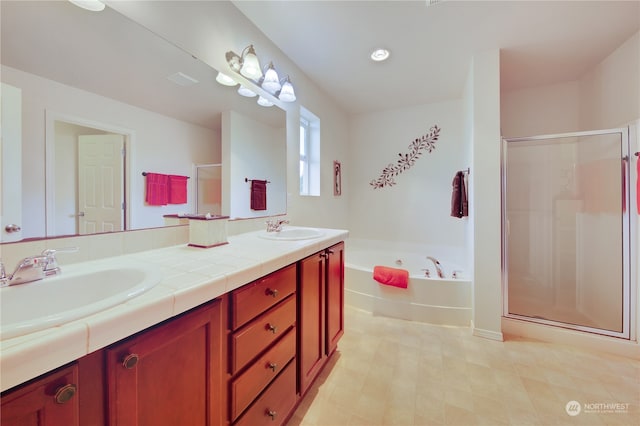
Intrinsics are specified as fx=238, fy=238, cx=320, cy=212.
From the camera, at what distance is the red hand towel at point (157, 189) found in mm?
1125

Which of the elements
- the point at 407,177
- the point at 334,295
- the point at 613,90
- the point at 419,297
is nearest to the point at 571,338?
the point at 419,297

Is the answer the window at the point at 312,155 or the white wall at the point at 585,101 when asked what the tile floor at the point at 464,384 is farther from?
the white wall at the point at 585,101

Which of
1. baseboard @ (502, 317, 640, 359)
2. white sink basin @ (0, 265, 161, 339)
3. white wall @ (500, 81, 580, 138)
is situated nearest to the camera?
white sink basin @ (0, 265, 161, 339)

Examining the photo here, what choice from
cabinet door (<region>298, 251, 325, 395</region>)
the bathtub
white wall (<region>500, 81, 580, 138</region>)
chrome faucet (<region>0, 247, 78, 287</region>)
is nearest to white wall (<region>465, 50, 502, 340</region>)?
the bathtub

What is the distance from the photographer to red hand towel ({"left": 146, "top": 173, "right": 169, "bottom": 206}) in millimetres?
1125

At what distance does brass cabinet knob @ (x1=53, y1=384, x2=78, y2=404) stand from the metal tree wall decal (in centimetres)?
343

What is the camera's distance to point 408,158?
3.32m

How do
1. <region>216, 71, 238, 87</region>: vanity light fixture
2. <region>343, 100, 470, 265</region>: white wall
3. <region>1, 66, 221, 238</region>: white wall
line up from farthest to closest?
<region>343, 100, 470, 265</region>: white wall < <region>216, 71, 238, 87</region>: vanity light fixture < <region>1, 66, 221, 238</region>: white wall

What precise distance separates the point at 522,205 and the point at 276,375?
2782mm

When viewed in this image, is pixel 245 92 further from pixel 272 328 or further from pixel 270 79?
pixel 272 328

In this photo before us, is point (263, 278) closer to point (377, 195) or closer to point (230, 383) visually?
point (230, 383)

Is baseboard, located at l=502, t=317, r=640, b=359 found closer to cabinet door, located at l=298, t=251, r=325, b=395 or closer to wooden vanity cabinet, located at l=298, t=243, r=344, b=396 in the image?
wooden vanity cabinet, located at l=298, t=243, r=344, b=396

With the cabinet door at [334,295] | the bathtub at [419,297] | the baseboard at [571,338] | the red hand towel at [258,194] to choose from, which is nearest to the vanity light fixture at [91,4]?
the red hand towel at [258,194]

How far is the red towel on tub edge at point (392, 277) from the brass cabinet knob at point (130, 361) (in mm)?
2075
